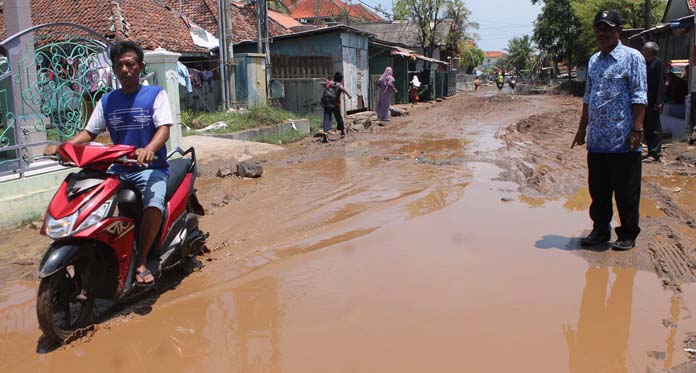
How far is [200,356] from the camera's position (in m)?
3.22

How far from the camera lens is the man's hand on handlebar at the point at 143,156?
11.4 feet

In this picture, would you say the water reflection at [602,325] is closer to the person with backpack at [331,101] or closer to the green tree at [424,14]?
the person with backpack at [331,101]

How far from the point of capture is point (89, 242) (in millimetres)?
3416

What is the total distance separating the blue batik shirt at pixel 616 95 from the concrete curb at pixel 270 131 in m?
8.44

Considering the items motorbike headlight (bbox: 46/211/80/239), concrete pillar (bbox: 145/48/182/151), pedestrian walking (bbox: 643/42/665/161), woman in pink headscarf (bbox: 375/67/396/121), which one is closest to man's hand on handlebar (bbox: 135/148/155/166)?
motorbike headlight (bbox: 46/211/80/239)

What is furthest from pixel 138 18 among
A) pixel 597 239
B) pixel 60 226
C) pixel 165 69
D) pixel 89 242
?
pixel 597 239

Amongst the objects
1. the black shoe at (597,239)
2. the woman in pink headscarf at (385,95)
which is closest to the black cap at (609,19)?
the black shoe at (597,239)

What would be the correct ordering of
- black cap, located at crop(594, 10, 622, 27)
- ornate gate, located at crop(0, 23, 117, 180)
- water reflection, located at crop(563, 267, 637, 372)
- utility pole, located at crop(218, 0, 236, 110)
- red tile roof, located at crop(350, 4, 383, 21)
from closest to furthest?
water reflection, located at crop(563, 267, 637, 372) < black cap, located at crop(594, 10, 622, 27) < ornate gate, located at crop(0, 23, 117, 180) < utility pole, located at crop(218, 0, 236, 110) < red tile roof, located at crop(350, 4, 383, 21)

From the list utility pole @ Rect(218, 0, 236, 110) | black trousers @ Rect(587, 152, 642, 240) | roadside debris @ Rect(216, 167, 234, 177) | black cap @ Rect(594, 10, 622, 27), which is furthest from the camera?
utility pole @ Rect(218, 0, 236, 110)

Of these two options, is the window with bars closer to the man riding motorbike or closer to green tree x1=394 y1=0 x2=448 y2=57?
the man riding motorbike

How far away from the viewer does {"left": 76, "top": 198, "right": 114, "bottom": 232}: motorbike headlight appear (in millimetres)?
3295

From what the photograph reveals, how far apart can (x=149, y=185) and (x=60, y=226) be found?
67cm

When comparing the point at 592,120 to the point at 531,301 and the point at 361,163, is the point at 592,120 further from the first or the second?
the point at 361,163

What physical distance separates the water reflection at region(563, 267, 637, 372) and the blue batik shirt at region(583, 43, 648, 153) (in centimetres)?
109
